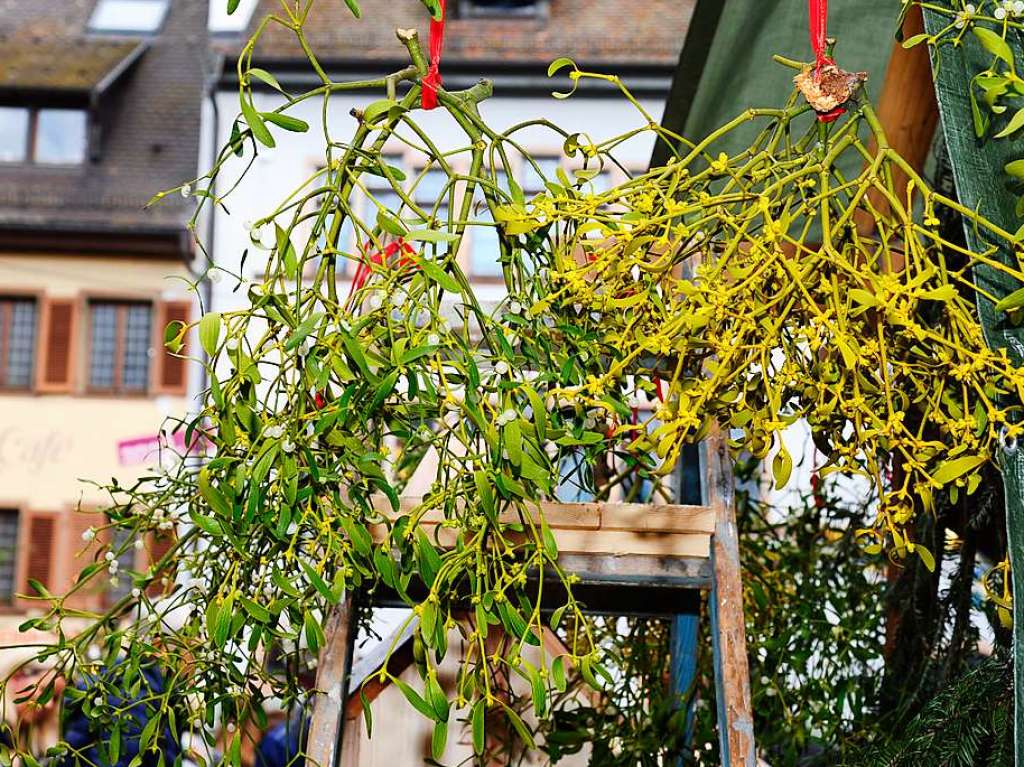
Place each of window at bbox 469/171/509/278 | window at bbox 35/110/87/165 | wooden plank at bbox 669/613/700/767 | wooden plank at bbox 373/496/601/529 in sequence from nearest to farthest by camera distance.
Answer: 1. wooden plank at bbox 373/496/601/529
2. wooden plank at bbox 669/613/700/767
3. window at bbox 469/171/509/278
4. window at bbox 35/110/87/165

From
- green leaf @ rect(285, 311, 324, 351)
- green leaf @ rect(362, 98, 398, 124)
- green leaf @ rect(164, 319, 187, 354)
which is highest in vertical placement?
green leaf @ rect(362, 98, 398, 124)

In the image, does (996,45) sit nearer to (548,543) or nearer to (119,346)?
(548,543)

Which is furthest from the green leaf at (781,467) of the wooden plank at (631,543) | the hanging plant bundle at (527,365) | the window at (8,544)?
the window at (8,544)

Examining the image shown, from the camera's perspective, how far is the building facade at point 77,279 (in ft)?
42.9

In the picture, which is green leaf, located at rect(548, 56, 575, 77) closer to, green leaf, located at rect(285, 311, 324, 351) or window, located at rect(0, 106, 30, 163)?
green leaf, located at rect(285, 311, 324, 351)

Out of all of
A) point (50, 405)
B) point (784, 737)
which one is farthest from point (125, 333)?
point (784, 737)

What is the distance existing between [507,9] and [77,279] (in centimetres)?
492

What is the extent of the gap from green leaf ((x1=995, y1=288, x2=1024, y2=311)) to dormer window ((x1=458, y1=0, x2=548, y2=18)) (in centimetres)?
1248

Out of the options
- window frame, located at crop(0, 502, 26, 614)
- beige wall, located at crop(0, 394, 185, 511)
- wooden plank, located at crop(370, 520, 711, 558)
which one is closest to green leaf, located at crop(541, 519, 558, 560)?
wooden plank, located at crop(370, 520, 711, 558)

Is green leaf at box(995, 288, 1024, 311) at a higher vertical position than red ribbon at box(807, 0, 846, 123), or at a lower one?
lower

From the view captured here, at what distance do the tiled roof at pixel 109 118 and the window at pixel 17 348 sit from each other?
82cm

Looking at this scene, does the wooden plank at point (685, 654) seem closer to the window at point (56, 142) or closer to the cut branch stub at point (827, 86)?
the cut branch stub at point (827, 86)

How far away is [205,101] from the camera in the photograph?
12.8m

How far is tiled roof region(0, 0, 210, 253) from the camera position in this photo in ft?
44.0
